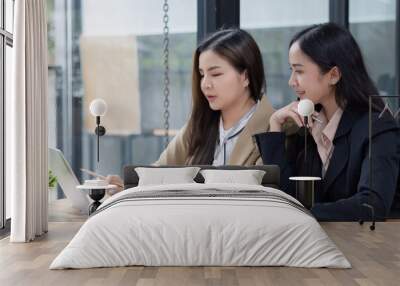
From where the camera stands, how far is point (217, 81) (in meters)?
6.71

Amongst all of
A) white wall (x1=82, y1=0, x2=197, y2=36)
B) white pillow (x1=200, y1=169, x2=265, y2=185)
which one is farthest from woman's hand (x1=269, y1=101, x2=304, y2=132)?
white wall (x1=82, y1=0, x2=197, y2=36)

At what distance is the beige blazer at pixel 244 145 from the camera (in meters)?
6.70

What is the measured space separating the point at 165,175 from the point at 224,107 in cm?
97

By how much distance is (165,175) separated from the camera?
639 centimetres

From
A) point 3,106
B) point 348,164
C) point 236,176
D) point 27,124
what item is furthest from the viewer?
point 348,164

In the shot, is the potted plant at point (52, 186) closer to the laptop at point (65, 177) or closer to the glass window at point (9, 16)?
the laptop at point (65, 177)

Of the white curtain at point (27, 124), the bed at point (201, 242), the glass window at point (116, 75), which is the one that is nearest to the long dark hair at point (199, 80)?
the glass window at point (116, 75)

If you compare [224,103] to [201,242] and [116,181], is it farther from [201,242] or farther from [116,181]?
[201,242]

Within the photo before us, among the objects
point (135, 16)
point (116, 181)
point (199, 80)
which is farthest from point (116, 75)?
point (116, 181)

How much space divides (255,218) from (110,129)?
111 inches

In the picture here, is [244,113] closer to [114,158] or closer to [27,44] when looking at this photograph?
[114,158]

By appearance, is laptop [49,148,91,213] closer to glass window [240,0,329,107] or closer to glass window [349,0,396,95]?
glass window [240,0,329,107]

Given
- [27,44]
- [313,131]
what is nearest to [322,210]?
[313,131]

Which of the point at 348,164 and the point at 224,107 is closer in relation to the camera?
the point at 348,164
